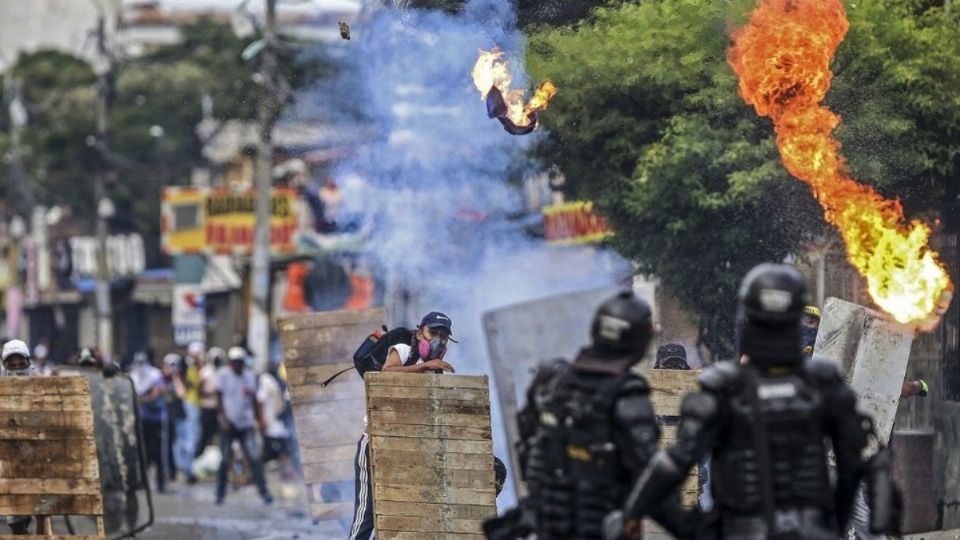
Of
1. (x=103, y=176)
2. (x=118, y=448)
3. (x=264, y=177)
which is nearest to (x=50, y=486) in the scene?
(x=118, y=448)

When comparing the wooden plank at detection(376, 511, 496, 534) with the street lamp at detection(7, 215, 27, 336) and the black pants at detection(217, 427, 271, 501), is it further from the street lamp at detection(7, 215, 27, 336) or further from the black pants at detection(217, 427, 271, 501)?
the street lamp at detection(7, 215, 27, 336)

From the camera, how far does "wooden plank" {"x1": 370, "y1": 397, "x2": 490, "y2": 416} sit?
10023 mm

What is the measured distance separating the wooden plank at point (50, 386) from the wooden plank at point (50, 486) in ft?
1.71

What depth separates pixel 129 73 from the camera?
165ft

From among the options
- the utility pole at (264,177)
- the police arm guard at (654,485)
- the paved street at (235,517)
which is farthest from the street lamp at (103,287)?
the police arm guard at (654,485)

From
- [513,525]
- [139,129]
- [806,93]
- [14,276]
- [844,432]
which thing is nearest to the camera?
[844,432]

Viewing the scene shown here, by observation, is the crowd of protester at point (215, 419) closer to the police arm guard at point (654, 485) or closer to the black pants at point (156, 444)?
the black pants at point (156, 444)

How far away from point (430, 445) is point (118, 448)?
4696 mm

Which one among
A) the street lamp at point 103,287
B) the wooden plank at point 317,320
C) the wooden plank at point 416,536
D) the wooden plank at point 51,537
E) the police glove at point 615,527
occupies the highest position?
the street lamp at point 103,287

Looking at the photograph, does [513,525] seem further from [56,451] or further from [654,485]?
[56,451]

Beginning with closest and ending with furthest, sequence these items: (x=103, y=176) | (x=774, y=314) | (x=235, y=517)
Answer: (x=774, y=314) < (x=235, y=517) < (x=103, y=176)

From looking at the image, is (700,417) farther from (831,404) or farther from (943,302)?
(943,302)

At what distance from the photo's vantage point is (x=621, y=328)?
22.2ft

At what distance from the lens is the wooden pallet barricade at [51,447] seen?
11.1 m
